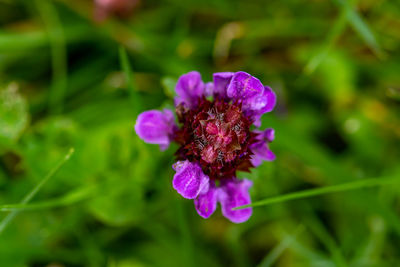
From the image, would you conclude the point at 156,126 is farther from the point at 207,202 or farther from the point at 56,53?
the point at 56,53

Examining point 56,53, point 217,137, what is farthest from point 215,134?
point 56,53

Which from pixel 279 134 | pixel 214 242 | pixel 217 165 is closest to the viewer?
pixel 217 165

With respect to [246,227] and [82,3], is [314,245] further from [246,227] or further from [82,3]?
[82,3]

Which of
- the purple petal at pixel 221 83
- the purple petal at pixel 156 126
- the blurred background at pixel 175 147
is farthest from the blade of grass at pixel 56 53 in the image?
the purple petal at pixel 221 83

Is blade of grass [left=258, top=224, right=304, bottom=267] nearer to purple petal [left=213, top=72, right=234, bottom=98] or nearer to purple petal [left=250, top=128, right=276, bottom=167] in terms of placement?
purple petal [left=250, top=128, right=276, bottom=167]

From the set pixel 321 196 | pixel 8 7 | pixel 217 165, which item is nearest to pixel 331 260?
pixel 321 196

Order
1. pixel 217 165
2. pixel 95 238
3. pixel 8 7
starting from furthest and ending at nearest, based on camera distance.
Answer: pixel 8 7
pixel 95 238
pixel 217 165
